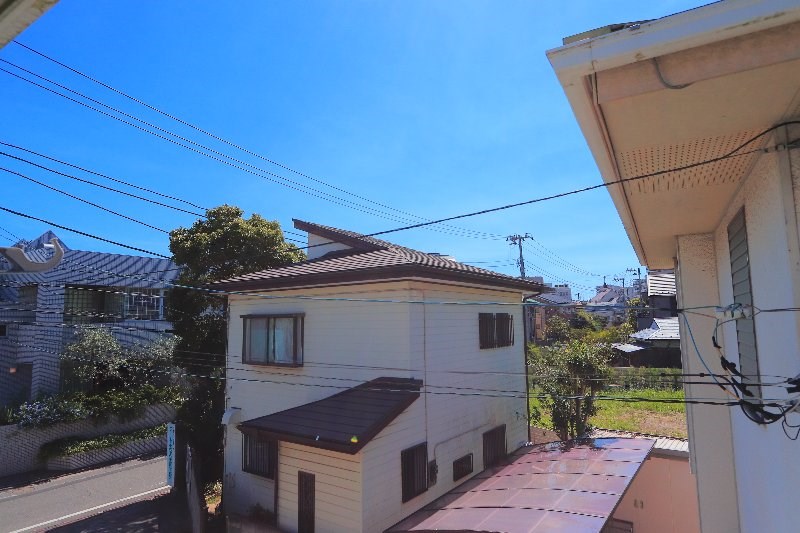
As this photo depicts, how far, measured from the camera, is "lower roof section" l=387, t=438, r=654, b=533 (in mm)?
7238

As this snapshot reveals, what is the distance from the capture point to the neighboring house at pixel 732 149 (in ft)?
6.20

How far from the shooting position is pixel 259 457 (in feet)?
36.9

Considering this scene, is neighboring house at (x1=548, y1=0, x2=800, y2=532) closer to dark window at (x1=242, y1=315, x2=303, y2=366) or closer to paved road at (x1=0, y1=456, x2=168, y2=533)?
dark window at (x1=242, y1=315, x2=303, y2=366)

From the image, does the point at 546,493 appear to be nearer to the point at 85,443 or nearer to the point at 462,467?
the point at 462,467

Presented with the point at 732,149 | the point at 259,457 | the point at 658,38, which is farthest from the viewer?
the point at 259,457

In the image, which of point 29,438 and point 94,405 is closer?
point 29,438

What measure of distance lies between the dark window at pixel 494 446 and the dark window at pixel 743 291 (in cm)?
838

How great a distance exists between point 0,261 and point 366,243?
34.5 ft

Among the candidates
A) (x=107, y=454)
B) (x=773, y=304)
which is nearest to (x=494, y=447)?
(x=773, y=304)

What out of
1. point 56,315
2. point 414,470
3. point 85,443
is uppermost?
point 56,315

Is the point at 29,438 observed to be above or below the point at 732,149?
below

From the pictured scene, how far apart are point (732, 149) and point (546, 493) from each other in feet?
24.6

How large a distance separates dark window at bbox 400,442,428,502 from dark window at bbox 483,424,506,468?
9.16ft

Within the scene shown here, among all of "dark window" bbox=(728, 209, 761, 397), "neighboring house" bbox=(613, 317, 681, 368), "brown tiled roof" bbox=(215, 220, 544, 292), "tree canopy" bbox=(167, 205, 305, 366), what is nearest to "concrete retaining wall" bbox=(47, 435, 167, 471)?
"tree canopy" bbox=(167, 205, 305, 366)
